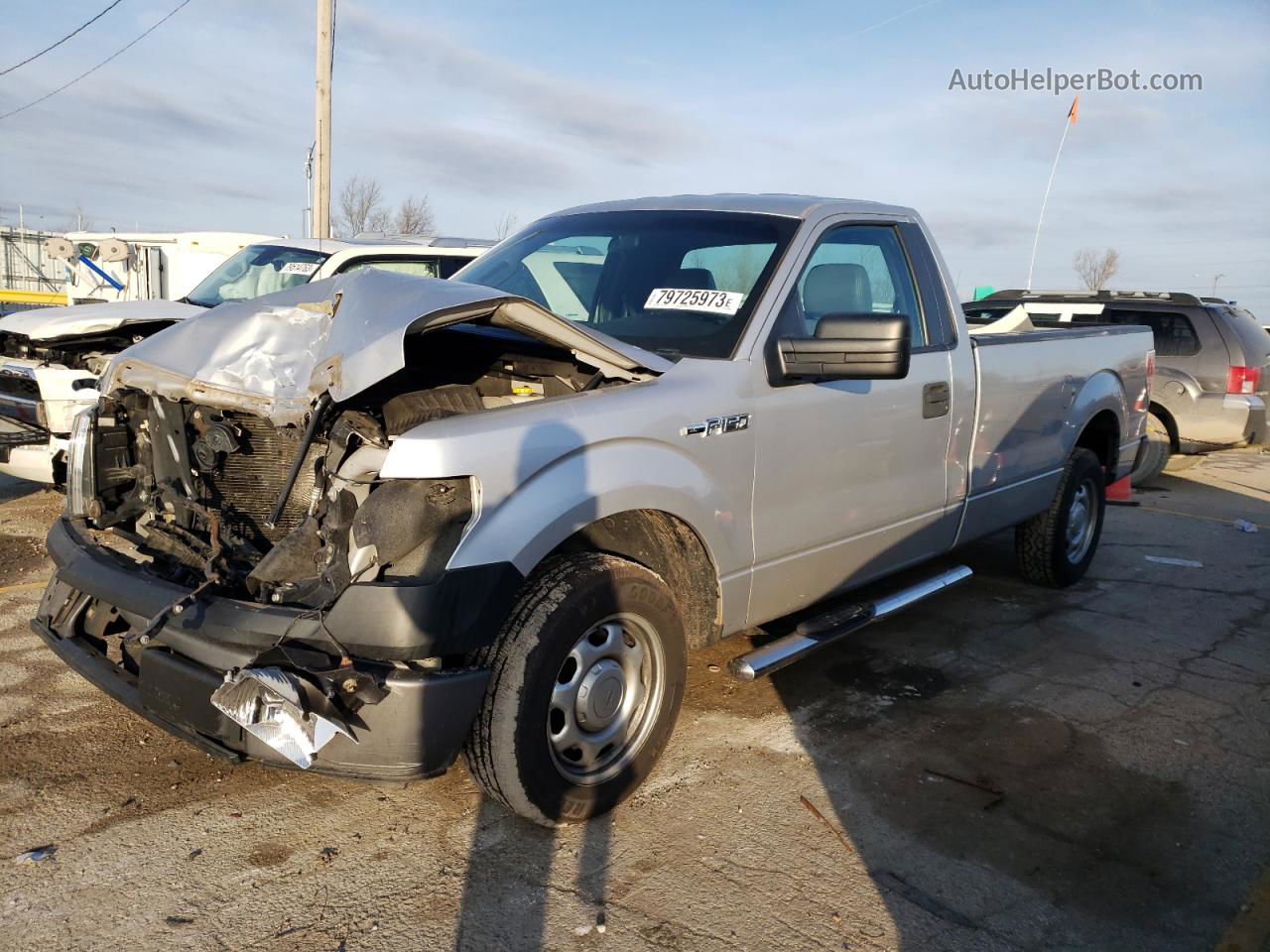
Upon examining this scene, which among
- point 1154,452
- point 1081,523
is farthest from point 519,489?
point 1154,452

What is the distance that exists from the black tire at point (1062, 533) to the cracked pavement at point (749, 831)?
3.99 feet

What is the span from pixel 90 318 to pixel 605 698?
133 inches

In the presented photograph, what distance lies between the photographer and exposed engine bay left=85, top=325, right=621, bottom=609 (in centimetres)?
264

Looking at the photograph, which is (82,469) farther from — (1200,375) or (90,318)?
(1200,375)

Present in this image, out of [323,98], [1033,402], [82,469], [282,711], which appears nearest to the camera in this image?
[282,711]

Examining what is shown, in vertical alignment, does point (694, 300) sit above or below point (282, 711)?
above

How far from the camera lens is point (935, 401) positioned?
14.3 feet

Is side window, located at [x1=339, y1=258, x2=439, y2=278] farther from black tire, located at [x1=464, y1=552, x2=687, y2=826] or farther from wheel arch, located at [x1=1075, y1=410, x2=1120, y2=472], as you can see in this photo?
black tire, located at [x1=464, y1=552, x2=687, y2=826]

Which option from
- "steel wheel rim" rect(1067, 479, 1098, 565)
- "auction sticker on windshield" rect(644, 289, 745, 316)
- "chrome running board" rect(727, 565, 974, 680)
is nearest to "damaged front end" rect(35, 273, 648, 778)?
"auction sticker on windshield" rect(644, 289, 745, 316)

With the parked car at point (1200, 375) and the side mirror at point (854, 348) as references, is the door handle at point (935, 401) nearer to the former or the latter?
the side mirror at point (854, 348)

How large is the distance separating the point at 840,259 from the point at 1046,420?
2026 millimetres

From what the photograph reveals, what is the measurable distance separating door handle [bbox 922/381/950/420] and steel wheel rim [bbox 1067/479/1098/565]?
6.74ft

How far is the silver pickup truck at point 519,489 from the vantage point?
8.51 feet

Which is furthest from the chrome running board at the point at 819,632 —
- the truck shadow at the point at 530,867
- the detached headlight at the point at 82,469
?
the detached headlight at the point at 82,469
